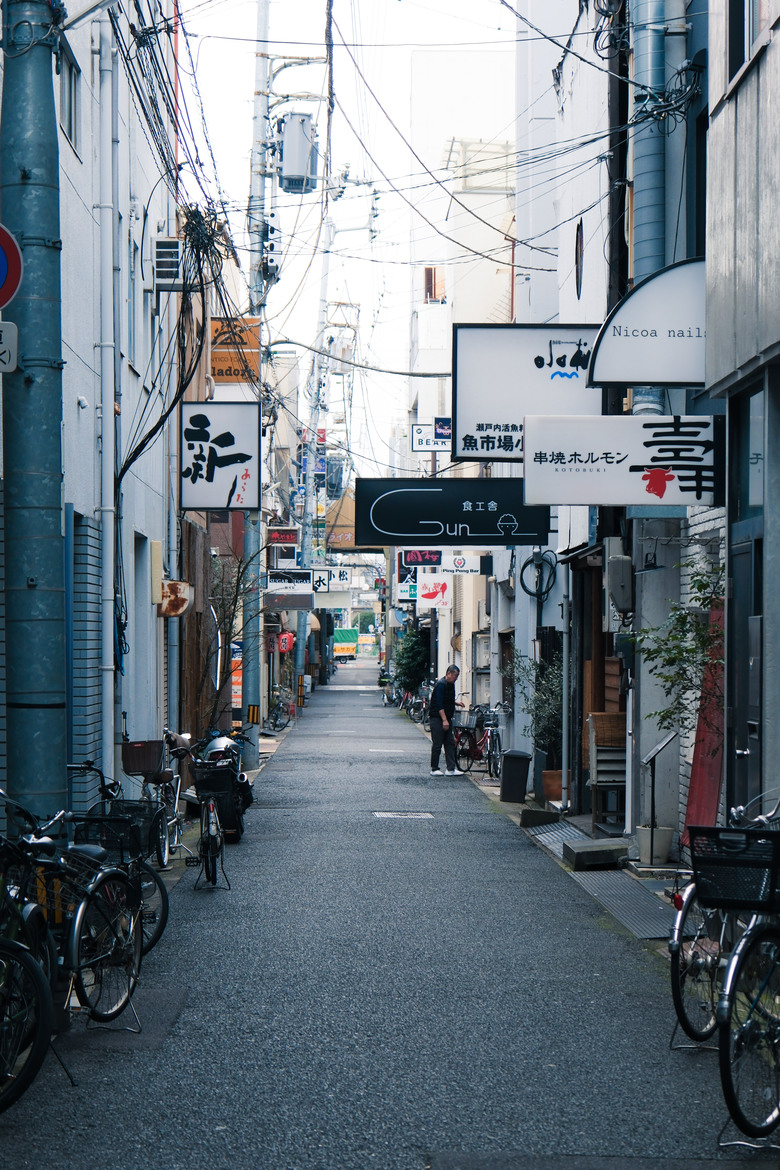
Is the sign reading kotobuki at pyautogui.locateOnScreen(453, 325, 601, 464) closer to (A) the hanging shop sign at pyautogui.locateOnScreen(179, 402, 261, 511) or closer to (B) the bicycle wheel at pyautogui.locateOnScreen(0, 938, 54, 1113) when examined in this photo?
(A) the hanging shop sign at pyautogui.locateOnScreen(179, 402, 261, 511)

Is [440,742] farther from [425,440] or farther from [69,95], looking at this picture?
[425,440]

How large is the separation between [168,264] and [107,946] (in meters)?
11.3

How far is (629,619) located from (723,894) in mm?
8313

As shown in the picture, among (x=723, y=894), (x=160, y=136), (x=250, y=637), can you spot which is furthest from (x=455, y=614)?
(x=723, y=894)

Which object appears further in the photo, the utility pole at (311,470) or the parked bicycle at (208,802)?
the utility pole at (311,470)

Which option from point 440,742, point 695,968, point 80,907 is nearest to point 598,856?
point 695,968

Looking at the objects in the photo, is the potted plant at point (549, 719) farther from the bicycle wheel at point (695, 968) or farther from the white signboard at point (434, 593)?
the white signboard at point (434, 593)

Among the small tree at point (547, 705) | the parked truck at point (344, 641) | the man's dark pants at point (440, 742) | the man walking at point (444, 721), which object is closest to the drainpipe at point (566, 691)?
the small tree at point (547, 705)

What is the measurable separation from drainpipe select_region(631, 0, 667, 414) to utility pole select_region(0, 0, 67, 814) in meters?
7.35

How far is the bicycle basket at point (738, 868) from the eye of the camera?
5.50 metres

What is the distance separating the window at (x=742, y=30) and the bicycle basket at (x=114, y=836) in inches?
247

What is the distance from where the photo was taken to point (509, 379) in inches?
550

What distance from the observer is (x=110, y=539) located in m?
12.6

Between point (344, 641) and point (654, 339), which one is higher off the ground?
point (654, 339)
